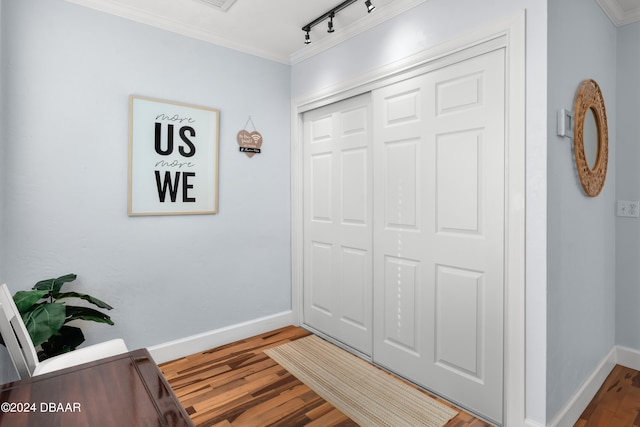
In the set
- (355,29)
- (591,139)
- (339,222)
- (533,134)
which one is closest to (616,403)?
(591,139)

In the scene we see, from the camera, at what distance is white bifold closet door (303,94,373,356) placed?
270 cm

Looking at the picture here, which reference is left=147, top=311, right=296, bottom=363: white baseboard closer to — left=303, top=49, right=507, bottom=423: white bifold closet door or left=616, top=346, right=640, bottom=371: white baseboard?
left=303, top=49, right=507, bottom=423: white bifold closet door

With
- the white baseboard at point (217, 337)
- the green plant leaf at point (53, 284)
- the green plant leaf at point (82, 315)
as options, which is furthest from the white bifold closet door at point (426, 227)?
the green plant leaf at point (53, 284)

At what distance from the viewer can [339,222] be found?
2924mm

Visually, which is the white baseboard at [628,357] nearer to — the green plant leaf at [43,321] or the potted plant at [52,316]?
the potted plant at [52,316]

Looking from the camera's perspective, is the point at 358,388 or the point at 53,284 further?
the point at 358,388

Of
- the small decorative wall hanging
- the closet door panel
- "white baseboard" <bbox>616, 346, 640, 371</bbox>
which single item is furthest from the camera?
the small decorative wall hanging

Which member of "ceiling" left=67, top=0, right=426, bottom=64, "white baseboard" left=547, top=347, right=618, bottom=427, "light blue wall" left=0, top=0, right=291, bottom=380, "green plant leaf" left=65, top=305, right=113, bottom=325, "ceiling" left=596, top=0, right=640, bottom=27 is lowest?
"white baseboard" left=547, top=347, right=618, bottom=427

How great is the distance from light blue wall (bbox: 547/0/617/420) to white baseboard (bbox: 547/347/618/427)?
36 mm

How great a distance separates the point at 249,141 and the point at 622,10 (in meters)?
2.88

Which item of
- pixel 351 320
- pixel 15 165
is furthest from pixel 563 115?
pixel 15 165

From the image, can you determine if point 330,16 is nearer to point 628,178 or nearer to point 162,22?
point 162,22

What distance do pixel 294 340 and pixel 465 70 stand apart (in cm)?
246

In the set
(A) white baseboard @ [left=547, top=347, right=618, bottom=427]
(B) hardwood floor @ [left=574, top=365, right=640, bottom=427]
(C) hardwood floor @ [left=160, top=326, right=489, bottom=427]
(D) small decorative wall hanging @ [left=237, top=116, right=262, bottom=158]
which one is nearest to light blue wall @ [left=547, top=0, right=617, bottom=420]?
(A) white baseboard @ [left=547, top=347, right=618, bottom=427]
